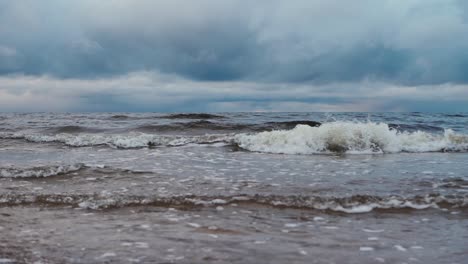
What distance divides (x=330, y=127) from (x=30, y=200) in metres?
8.76

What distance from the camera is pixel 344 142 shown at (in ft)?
41.6

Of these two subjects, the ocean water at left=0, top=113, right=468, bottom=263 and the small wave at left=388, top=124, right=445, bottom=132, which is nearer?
the ocean water at left=0, top=113, right=468, bottom=263

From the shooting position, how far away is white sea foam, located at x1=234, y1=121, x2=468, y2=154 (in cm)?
1250

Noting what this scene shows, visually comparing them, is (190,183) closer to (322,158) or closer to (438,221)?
(438,221)

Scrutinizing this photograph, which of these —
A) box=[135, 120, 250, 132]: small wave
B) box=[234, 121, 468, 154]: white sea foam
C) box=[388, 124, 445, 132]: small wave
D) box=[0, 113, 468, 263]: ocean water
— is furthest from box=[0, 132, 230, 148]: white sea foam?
box=[388, 124, 445, 132]: small wave

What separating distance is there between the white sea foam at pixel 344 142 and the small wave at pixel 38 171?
5.42 m

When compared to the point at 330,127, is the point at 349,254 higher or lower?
lower

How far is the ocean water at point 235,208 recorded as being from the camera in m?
4.03

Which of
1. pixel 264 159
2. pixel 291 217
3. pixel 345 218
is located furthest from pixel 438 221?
pixel 264 159

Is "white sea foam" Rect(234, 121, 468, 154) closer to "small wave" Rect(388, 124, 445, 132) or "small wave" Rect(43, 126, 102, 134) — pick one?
"small wave" Rect(388, 124, 445, 132)

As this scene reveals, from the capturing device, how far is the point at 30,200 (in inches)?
247

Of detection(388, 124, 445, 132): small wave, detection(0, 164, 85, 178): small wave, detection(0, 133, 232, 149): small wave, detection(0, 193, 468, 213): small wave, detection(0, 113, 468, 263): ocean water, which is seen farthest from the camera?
detection(388, 124, 445, 132): small wave

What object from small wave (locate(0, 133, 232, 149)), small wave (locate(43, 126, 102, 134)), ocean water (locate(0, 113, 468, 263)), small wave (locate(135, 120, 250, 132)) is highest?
small wave (locate(135, 120, 250, 132))

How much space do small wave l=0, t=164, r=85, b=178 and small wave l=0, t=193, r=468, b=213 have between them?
1.92 meters
